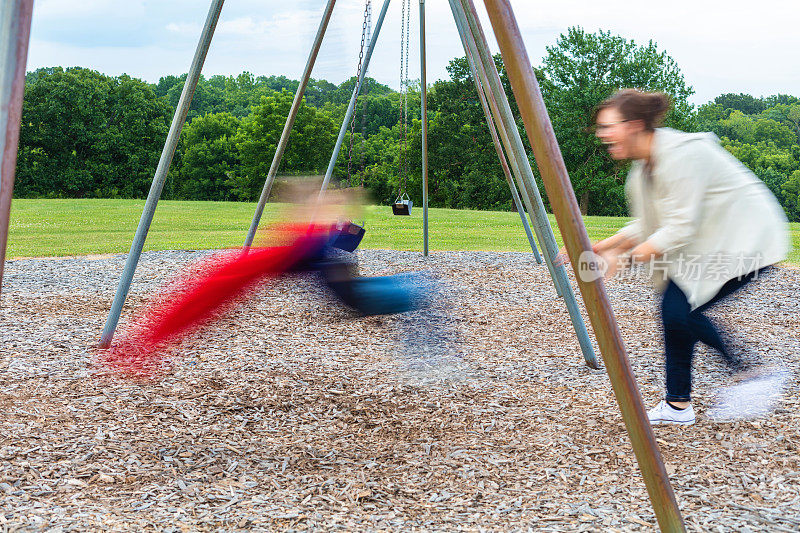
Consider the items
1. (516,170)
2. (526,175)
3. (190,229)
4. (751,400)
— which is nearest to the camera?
(751,400)

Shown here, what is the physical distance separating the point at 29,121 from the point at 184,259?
30.9 meters

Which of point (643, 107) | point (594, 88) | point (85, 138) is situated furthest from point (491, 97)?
point (85, 138)

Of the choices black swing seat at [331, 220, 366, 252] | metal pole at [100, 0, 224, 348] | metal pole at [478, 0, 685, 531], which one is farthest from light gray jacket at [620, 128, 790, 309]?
metal pole at [100, 0, 224, 348]

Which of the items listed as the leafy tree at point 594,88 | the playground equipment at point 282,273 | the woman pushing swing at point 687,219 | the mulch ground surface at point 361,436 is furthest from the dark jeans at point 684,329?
the leafy tree at point 594,88

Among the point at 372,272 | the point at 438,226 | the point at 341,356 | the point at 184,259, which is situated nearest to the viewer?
the point at 341,356

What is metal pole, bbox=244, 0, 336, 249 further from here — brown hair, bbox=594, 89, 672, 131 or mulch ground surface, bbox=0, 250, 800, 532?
brown hair, bbox=594, 89, 672, 131

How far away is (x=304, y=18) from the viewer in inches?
191

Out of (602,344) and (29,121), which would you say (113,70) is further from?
(602,344)

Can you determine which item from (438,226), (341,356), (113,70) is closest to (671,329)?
(341,356)

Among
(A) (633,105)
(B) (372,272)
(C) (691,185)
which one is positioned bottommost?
(B) (372,272)

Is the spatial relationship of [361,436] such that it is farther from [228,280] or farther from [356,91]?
[356,91]

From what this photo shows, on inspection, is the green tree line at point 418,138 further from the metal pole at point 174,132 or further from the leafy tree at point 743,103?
the metal pole at point 174,132

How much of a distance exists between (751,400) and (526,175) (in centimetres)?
192

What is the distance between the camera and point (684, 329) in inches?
117
